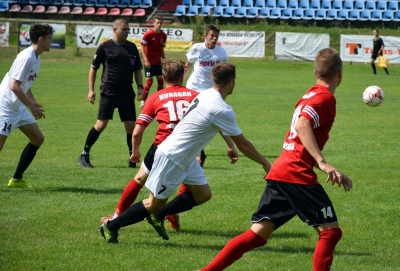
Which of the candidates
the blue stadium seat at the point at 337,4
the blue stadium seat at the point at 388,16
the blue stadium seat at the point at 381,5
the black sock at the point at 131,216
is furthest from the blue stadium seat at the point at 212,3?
the black sock at the point at 131,216

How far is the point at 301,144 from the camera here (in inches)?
186

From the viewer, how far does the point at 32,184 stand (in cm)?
898

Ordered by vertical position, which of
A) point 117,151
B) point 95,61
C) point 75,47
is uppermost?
point 95,61

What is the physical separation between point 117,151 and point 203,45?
7.87 ft

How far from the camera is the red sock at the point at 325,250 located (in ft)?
15.2

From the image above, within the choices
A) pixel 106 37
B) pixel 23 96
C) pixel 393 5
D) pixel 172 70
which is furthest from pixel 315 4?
pixel 172 70

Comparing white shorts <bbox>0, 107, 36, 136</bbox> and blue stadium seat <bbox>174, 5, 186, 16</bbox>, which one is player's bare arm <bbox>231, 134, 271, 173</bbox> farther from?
blue stadium seat <bbox>174, 5, 186, 16</bbox>

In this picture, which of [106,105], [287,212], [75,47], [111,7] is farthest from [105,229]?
[111,7]

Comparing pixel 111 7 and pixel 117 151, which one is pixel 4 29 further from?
pixel 117 151

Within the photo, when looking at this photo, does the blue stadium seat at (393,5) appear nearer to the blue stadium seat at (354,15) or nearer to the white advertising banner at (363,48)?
the blue stadium seat at (354,15)

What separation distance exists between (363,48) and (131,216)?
100 feet

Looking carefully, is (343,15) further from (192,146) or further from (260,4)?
(192,146)

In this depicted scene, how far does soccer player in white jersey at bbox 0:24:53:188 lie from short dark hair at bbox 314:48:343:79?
441 cm

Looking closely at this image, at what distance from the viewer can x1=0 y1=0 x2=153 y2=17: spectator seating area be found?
43156 mm
